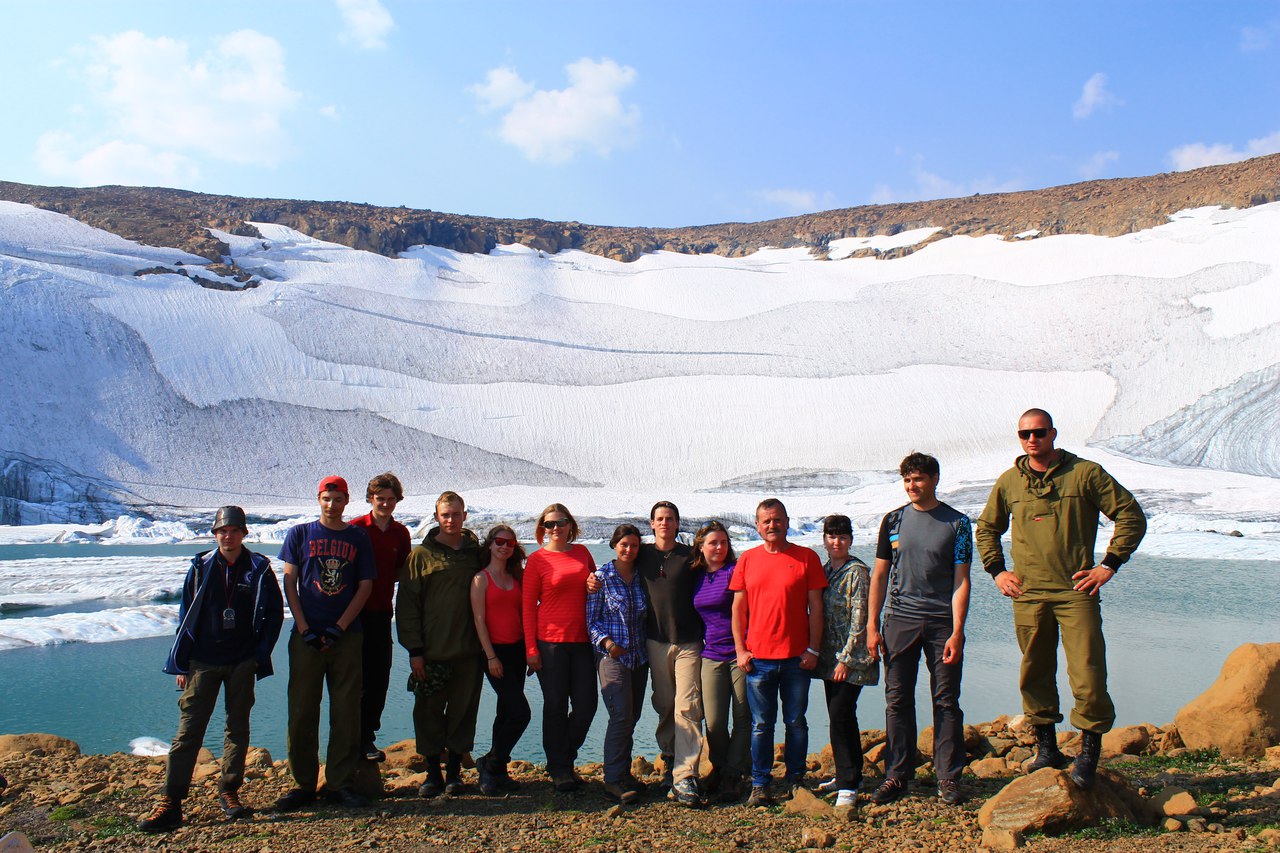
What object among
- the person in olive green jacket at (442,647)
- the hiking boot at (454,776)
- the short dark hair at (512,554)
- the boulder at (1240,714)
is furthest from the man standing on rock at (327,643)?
the boulder at (1240,714)

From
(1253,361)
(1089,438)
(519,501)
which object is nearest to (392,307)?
(519,501)

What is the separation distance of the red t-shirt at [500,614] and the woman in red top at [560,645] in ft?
0.53

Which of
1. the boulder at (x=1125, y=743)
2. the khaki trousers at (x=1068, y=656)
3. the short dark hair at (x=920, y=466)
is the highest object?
the short dark hair at (x=920, y=466)

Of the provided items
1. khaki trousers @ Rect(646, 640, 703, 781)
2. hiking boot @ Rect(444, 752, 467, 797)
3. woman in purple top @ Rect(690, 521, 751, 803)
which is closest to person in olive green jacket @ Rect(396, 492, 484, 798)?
hiking boot @ Rect(444, 752, 467, 797)

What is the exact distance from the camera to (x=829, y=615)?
484cm

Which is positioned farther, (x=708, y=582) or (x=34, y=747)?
(x=34, y=747)

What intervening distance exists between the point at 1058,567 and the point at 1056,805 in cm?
108

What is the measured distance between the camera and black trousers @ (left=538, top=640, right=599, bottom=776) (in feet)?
16.5

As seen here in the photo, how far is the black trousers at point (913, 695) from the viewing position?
14.5 ft

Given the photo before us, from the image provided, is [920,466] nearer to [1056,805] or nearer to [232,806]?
[1056,805]

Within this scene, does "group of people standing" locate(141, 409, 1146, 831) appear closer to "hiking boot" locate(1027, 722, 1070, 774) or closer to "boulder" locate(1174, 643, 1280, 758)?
"hiking boot" locate(1027, 722, 1070, 774)

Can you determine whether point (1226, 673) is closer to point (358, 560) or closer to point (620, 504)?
point (358, 560)

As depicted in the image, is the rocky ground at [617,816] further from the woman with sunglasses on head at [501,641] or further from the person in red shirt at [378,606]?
the person in red shirt at [378,606]

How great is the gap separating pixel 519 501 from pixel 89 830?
65.4 ft
